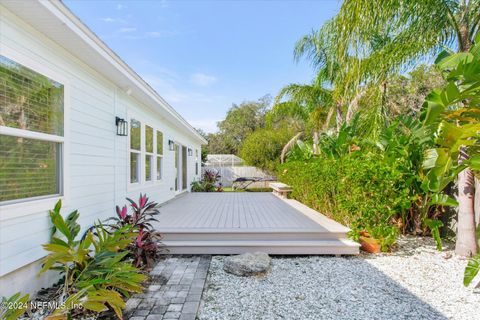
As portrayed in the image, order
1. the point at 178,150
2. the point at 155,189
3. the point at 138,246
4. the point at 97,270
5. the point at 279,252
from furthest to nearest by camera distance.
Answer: the point at 178,150, the point at 155,189, the point at 279,252, the point at 138,246, the point at 97,270

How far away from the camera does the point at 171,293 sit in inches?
126

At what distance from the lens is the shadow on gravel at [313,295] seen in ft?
9.36

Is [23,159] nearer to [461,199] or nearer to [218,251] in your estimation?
[218,251]

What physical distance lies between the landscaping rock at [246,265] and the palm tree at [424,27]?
142 inches

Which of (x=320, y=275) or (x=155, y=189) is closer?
(x=320, y=275)

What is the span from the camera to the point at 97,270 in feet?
9.46

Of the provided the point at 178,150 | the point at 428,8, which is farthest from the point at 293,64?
the point at 428,8

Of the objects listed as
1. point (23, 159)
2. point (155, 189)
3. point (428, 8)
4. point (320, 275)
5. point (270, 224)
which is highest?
point (428, 8)

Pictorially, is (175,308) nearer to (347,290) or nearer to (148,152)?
(347,290)

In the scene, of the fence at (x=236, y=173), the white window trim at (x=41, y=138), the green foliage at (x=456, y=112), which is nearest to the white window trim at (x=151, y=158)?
A: the white window trim at (x=41, y=138)

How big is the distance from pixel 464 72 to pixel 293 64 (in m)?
9.71

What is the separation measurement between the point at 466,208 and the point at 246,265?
3.98 meters

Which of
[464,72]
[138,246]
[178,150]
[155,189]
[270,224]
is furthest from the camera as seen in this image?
[178,150]

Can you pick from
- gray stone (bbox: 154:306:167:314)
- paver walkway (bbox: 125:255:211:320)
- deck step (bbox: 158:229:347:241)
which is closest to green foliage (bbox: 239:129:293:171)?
deck step (bbox: 158:229:347:241)
